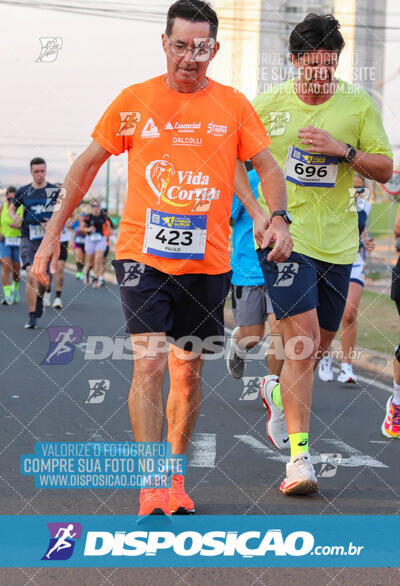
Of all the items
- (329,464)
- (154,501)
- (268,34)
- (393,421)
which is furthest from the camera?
(268,34)

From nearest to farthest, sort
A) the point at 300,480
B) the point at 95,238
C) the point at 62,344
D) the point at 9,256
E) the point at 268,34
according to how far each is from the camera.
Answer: the point at 300,480, the point at 62,344, the point at 9,256, the point at 95,238, the point at 268,34

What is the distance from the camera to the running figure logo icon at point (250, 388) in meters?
8.09

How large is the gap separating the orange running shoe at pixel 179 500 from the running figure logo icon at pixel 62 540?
1.45 feet

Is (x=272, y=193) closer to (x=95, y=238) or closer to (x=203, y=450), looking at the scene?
(x=203, y=450)

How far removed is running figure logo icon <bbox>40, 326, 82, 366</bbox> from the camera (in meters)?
9.87

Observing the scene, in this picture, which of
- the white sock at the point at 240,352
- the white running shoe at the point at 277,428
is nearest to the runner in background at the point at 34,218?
the white sock at the point at 240,352

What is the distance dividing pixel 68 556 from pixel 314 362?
74.1 inches

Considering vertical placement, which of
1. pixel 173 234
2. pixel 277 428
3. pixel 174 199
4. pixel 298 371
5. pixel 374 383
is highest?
pixel 174 199

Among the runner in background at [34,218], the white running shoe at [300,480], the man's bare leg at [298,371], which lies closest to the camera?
the white running shoe at [300,480]

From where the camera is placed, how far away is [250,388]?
8.41 meters

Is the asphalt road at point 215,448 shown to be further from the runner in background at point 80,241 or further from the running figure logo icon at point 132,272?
the runner in background at point 80,241

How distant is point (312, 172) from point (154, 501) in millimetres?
2009

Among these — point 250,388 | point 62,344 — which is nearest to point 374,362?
point 250,388

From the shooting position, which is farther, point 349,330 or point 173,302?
point 349,330
